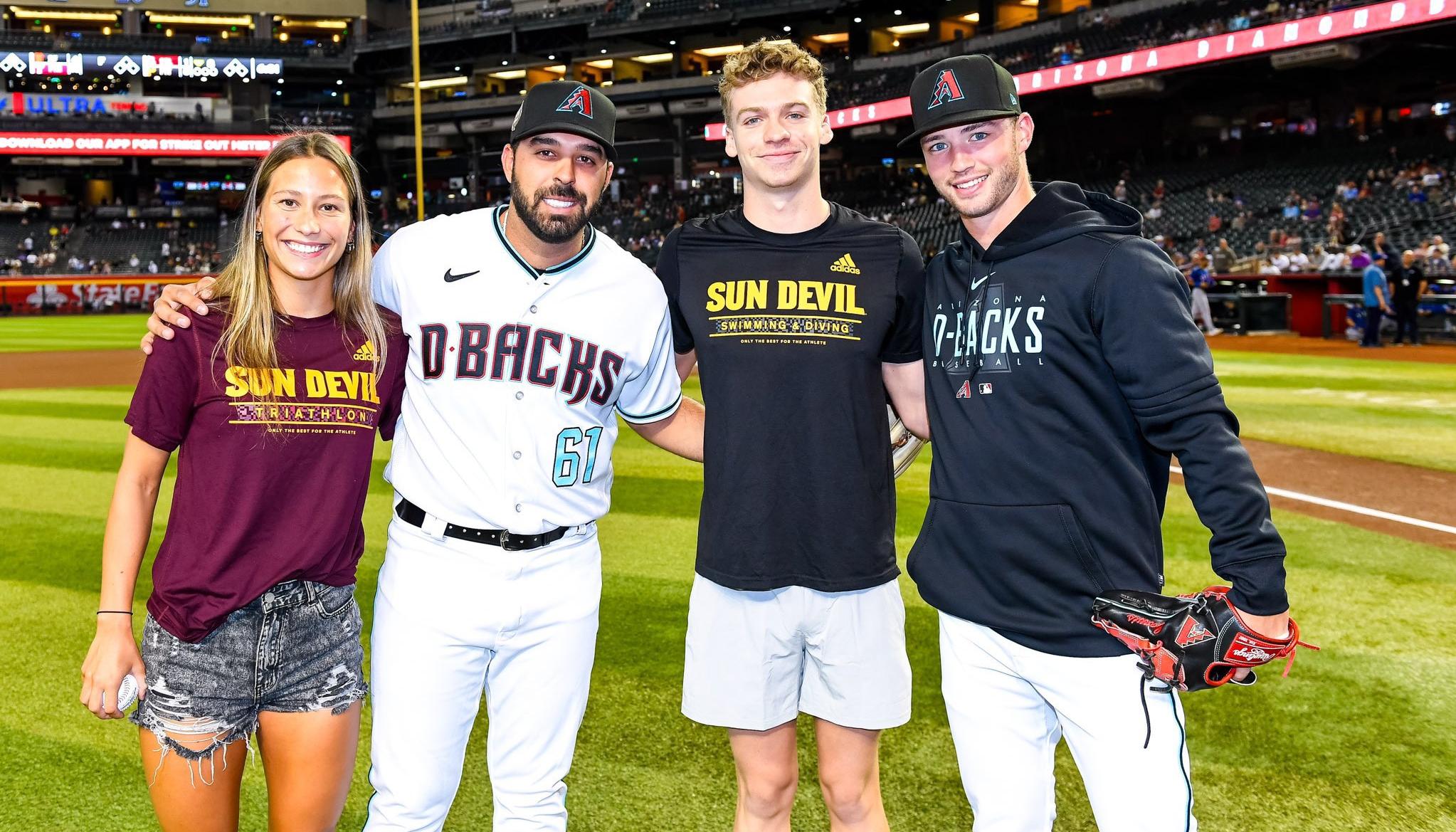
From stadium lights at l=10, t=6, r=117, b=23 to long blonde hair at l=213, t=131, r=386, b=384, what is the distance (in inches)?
2883

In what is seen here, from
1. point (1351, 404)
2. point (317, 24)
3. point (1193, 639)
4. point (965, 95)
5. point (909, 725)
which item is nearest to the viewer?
point (1193, 639)

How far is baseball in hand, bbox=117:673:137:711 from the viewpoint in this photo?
8.46 feet

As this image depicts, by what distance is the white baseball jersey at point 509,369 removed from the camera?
287 centimetres

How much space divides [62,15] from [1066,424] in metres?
76.2

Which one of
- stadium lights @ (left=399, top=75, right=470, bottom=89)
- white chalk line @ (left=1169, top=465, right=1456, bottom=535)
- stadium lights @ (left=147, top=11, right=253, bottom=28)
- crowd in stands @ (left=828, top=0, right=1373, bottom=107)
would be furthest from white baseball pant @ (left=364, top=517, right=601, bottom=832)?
stadium lights @ (left=147, top=11, right=253, bottom=28)

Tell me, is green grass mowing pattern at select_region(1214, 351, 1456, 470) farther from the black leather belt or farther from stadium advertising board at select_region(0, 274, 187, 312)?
stadium advertising board at select_region(0, 274, 187, 312)

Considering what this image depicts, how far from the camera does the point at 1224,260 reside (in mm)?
25531

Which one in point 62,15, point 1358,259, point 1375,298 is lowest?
point 1375,298

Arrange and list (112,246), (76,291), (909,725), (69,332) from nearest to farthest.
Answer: (909,725)
(69,332)
(76,291)
(112,246)

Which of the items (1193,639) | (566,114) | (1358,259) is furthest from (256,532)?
(1358,259)

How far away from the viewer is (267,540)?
2645mm

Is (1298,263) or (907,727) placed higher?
(1298,263)

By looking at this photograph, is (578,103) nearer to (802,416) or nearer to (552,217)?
(552,217)

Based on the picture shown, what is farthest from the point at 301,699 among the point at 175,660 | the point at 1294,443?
the point at 1294,443
